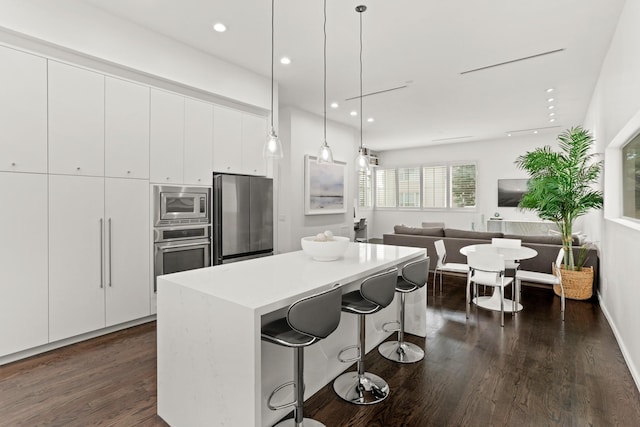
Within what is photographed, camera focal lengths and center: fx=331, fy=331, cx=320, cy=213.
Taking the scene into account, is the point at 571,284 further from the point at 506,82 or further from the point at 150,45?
the point at 150,45

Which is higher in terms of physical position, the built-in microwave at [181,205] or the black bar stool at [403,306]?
the built-in microwave at [181,205]

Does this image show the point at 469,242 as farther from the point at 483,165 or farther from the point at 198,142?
the point at 483,165

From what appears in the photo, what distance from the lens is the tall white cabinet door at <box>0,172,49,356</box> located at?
2652 millimetres

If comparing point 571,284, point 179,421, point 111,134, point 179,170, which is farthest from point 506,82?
point 179,421

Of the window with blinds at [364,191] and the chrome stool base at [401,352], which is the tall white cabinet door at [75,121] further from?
the window with blinds at [364,191]

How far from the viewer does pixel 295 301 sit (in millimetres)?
1726

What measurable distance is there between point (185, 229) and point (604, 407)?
3952 mm

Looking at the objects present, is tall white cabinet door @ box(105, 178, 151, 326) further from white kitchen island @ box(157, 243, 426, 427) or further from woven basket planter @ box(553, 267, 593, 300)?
woven basket planter @ box(553, 267, 593, 300)

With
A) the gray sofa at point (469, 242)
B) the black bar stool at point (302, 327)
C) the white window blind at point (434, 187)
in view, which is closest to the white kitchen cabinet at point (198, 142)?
the black bar stool at point (302, 327)

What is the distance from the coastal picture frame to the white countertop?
3378 millimetres

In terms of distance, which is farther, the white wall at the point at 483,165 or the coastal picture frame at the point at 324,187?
the white wall at the point at 483,165

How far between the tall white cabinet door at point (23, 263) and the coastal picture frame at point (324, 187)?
4001 mm

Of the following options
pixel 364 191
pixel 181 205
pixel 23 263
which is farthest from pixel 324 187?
pixel 23 263

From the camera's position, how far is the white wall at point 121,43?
2.69 metres
